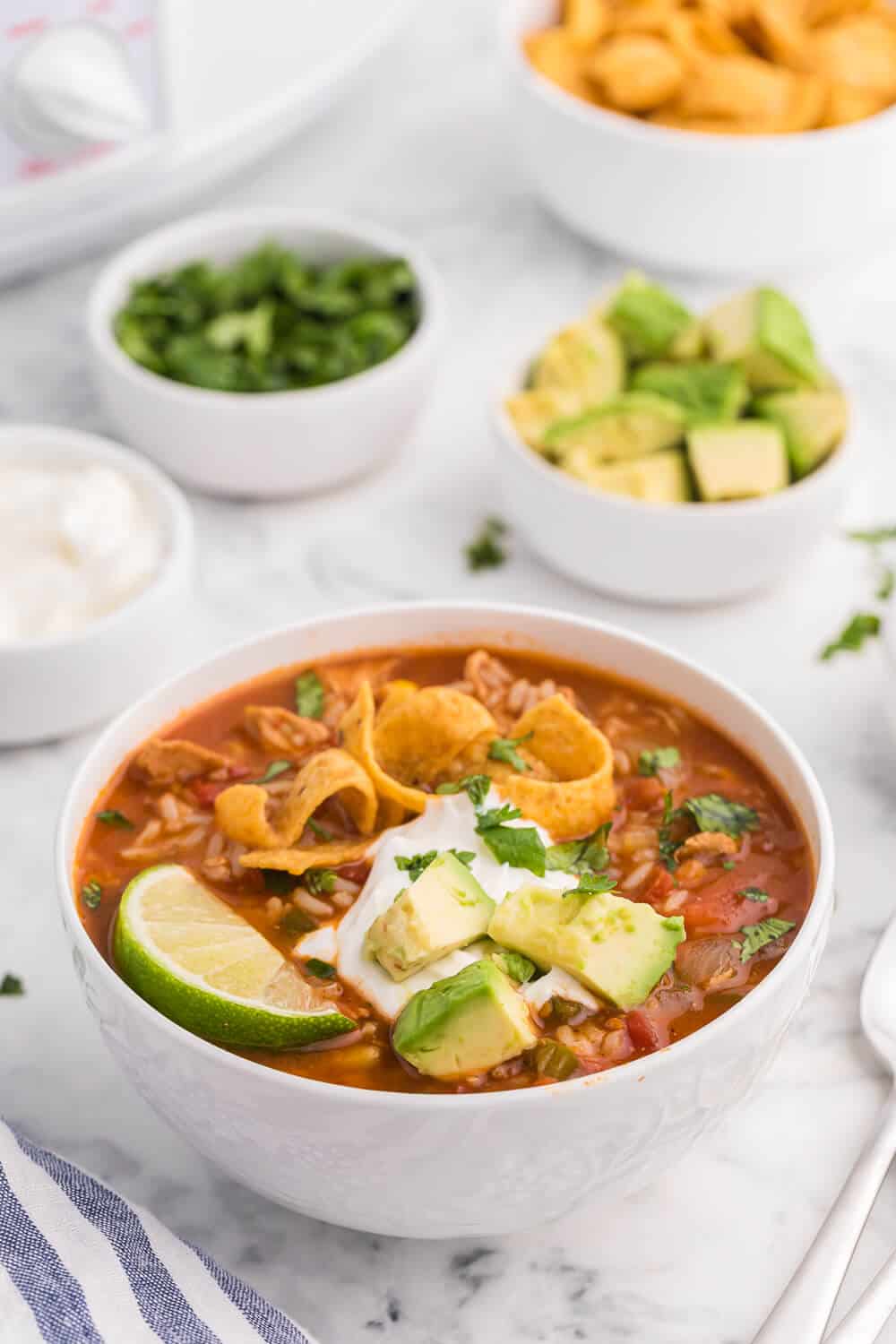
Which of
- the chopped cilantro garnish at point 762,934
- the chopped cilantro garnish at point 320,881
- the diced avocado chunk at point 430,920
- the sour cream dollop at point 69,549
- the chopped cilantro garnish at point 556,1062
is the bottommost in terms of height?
the sour cream dollop at point 69,549

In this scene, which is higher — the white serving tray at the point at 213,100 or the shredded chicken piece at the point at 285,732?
the white serving tray at the point at 213,100

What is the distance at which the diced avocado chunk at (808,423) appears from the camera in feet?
7.89

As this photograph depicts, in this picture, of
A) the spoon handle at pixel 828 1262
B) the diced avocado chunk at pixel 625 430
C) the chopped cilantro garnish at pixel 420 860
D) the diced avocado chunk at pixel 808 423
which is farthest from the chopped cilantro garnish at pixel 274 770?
the diced avocado chunk at pixel 808 423

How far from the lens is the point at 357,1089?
1.30m

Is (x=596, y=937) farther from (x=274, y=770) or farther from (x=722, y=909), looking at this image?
(x=274, y=770)

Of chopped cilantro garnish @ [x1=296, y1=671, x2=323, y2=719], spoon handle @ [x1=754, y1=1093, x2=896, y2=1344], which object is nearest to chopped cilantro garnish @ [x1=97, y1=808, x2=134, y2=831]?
chopped cilantro garnish @ [x1=296, y1=671, x2=323, y2=719]

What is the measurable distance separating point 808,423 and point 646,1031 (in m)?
1.23

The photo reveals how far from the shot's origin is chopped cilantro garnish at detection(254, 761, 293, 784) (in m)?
1.79

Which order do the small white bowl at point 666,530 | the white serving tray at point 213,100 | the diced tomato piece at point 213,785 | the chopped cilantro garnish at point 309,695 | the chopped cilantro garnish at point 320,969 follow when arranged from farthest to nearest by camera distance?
the white serving tray at point 213,100, the small white bowl at point 666,530, the chopped cilantro garnish at point 309,695, the diced tomato piece at point 213,785, the chopped cilantro garnish at point 320,969

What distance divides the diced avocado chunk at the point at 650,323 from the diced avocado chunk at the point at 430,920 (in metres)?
1.23

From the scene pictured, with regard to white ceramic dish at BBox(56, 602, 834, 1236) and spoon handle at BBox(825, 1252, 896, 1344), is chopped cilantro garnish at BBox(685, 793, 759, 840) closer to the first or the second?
white ceramic dish at BBox(56, 602, 834, 1236)

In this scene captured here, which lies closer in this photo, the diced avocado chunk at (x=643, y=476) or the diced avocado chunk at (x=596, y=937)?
the diced avocado chunk at (x=596, y=937)

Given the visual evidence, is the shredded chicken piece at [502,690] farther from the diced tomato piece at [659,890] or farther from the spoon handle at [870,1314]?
the spoon handle at [870,1314]

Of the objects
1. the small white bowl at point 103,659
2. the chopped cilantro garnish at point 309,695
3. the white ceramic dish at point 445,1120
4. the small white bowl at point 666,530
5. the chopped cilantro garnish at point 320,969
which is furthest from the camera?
the small white bowl at point 666,530
